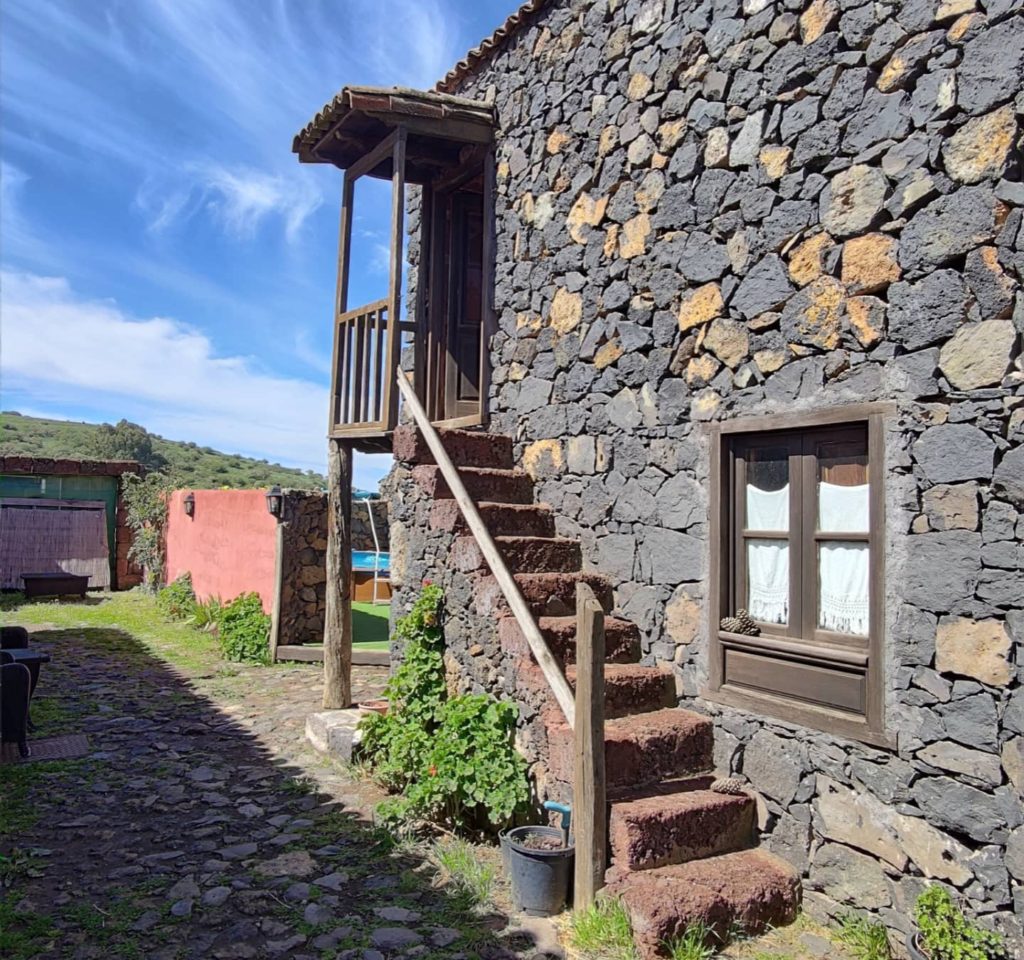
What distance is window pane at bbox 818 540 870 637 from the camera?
4148 millimetres

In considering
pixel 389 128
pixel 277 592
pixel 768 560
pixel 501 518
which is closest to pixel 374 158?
pixel 389 128

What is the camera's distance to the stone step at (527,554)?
571cm

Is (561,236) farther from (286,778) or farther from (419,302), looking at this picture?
(286,778)

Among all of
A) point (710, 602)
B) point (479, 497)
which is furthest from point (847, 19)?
point (479, 497)

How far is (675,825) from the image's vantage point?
421 centimetres

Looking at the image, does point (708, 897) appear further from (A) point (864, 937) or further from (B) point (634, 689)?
(B) point (634, 689)

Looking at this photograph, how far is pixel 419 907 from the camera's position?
4.24 m

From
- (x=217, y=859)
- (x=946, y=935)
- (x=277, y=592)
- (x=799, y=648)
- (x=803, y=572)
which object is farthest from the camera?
(x=277, y=592)

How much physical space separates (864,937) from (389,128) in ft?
22.0

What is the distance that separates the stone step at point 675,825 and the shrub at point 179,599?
34.7 feet

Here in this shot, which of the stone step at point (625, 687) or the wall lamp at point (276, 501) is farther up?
the wall lamp at point (276, 501)

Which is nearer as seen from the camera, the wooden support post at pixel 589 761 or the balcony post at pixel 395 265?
the wooden support post at pixel 589 761

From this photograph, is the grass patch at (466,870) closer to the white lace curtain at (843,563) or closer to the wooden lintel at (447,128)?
the white lace curtain at (843,563)

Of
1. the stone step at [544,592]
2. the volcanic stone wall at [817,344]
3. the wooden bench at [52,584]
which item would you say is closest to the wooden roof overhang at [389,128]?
the volcanic stone wall at [817,344]
